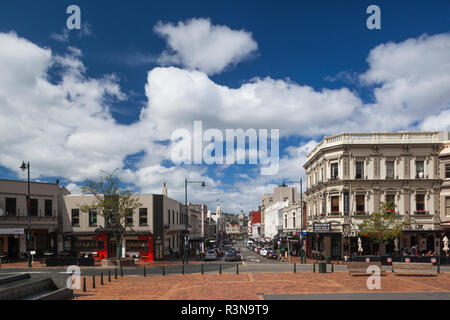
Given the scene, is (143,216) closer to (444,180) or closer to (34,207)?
(34,207)

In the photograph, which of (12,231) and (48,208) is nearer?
(12,231)

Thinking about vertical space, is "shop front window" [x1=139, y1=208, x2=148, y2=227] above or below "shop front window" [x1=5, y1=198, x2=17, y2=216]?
below

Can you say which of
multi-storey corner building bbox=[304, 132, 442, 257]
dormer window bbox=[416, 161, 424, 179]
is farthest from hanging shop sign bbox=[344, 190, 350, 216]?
dormer window bbox=[416, 161, 424, 179]

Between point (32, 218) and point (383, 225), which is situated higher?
point (32, 218)

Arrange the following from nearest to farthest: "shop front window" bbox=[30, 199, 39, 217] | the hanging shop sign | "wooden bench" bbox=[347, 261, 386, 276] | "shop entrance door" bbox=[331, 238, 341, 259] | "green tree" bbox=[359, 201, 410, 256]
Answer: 1. "wooden bench" bbox=[347, 261, 386, 276]
2. "green tree" bbox=[359, 201, 410, 256]
3. the hanging shop sign
4. "shop entrance door" bbox=[331, 238, 341, 259]
5. "shop front window" bbox=[30, 199, 39, 217]

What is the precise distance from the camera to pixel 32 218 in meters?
44.7

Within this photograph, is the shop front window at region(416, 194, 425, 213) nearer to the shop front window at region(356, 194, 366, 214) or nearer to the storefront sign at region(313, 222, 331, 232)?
the shop front window at region(356, 194, 366, 214)

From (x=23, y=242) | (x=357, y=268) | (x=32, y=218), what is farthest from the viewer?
(x=32, y=218)

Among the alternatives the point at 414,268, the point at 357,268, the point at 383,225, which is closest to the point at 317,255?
the point at 383,225

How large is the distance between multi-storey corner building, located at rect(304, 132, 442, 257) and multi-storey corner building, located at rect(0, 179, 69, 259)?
106 feet

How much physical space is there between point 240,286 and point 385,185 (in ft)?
95.4

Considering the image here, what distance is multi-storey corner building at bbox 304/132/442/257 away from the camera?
42.7 m

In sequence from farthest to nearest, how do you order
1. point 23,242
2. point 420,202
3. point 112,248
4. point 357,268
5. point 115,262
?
point 112,248, point 23,242, point 420,202, point 115,262, point 357,268
